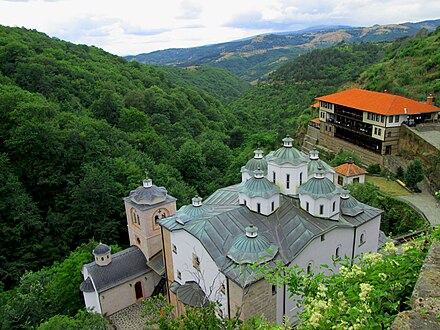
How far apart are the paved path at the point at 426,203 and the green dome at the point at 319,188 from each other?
11.6 m

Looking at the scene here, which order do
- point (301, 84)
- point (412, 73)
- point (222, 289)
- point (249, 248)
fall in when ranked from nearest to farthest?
point (249, 248) < point (222, 289) < point (412, 73) < point (301, 84)

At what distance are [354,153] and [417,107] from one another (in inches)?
289

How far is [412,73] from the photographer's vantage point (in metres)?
49.3

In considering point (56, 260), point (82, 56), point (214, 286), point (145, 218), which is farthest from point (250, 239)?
point (82, 56)

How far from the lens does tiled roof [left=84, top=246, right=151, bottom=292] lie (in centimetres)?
2159

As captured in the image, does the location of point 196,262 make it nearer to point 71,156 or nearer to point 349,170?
point 349,170

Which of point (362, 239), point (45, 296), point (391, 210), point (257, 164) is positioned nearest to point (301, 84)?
point (391, 210)

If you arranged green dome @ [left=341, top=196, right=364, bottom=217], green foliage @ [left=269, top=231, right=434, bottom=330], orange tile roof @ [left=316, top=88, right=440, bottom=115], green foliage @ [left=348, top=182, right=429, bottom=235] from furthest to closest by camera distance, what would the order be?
orange tile roof @ [left=316, top=88, right=440, bottom=115] < green foliage @ [left=348, top=182, right=429, bottom=235] < green dome @ [left=341, top=196, right=364, bottom=217] < green foliage @ [left=269, top=231, right=434, bottom=330]

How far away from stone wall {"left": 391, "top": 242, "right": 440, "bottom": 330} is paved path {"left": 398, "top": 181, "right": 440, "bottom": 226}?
21438 millimetres

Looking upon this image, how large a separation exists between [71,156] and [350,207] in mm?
26511

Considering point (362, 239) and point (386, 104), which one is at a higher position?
point (386, 104)

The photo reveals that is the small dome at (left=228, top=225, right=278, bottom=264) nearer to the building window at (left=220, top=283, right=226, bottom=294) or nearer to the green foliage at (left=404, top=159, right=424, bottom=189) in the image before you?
the building window at (left=220, top=283, right=226, bottom=294)

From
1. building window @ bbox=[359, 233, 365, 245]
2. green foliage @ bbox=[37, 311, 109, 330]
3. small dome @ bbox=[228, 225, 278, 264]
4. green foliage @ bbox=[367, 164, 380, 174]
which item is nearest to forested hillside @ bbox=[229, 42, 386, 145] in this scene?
green foliage @ bbox=[367, 164, 380, 174]

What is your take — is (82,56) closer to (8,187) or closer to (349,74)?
(8,187)
